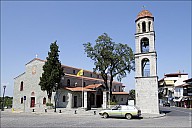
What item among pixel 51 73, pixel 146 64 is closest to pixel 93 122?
pixel 146 64

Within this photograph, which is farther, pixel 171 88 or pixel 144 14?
pixel 171 88

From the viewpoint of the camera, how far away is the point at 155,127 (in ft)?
50.2

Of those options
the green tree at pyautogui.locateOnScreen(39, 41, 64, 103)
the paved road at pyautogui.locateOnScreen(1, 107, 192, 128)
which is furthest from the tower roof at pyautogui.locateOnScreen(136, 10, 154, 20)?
the green tree at pyautogui.locateOnScreen(39, 41, 64, 103)

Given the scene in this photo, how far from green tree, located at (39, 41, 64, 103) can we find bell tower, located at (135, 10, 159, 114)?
15.9m

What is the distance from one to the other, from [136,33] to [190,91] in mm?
34602

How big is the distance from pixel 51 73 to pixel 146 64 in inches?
696

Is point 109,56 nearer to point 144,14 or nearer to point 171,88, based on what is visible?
point 144,14

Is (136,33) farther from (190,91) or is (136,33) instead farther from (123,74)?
(190,91)

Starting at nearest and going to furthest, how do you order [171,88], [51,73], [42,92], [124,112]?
[124,112] < [51,73] < [42,92] < [171,88]

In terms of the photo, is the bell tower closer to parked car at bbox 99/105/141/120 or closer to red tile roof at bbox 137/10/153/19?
red tile roof at bbox 137/10/153/19

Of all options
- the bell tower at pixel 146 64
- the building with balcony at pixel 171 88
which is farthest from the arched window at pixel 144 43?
the building with balcony at pixel 171 88

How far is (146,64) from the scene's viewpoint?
29781mm

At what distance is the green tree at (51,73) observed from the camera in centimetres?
3756

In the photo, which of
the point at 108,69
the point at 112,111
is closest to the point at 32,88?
the point at 108,69
